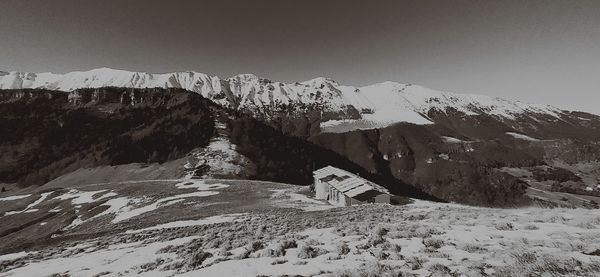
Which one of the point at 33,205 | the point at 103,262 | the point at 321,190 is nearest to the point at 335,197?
the point at 321,190

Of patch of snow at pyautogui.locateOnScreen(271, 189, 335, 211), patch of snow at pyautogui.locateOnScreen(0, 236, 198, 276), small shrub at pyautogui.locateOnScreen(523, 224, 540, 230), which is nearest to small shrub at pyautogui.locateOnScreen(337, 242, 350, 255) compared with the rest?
patch of snow at pyautogui.locateOnScreen(0, 236, 198, 276)

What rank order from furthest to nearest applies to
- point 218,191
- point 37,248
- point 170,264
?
1. point 218,191
2. point 37,248
3. point 170,264

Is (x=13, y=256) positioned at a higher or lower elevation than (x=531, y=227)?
lower

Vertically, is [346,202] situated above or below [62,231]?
above

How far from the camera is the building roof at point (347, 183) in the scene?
6002cm

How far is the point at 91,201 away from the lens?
3258 inches

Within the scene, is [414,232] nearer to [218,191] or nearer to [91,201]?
[218,191]

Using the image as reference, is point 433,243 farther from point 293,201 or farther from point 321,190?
point 321,190

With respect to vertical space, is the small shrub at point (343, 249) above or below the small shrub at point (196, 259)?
above

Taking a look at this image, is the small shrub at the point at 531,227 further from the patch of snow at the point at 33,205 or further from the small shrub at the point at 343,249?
the patch of snow at the point at 33,205

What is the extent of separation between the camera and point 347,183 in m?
65.0

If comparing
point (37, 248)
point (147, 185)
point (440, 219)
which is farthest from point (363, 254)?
point (147, 185)

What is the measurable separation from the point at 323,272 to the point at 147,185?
84.4m

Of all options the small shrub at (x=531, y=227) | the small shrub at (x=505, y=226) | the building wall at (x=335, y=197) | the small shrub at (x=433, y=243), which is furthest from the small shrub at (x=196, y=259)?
the building wall at (x=335, y=197)
